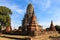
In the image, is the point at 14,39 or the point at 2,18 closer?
the point at 14,39

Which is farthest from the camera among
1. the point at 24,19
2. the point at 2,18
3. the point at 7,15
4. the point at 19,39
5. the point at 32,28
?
the point at 24,19

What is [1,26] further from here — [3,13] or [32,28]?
[32,28]

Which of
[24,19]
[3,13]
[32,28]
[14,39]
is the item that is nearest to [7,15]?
[3,13]

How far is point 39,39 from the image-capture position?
71.1ft

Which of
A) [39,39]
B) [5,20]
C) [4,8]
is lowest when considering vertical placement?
[39,39]

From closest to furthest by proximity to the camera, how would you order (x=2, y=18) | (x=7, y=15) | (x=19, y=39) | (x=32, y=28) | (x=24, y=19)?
(x=19, y=39) → (x=32, y=28) → (x=2, y=18) → (x=7, y=15) → (x=24, y=19)

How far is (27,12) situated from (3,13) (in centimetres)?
952

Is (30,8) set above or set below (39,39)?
above

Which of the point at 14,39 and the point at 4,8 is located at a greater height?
the point at 4,8

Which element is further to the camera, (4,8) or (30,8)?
(30,8)

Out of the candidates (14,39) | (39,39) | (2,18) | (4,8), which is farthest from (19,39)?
(4,8)

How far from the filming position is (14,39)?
21.0 m

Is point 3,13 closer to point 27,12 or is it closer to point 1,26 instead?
point 1,26

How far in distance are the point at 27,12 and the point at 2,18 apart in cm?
1120
